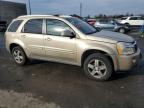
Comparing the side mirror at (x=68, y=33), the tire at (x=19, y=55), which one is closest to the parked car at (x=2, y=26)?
the tire at (x=19, y=55)

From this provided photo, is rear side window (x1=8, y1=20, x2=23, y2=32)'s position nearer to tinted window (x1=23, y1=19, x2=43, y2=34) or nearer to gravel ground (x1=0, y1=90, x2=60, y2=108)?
tinted window (x1=23, y1=19, x2=43, y2=34)

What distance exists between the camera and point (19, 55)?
804 centimetres

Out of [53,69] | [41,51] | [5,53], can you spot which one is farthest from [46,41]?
[5,53]

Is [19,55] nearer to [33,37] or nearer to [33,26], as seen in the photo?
[33,37]

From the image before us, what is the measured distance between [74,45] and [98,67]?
2.86 feet

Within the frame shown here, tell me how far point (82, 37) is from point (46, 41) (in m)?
1.19

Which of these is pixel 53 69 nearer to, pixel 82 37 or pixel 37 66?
pixel 37 66

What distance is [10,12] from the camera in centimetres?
3022

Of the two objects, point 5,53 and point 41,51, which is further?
point 5,53

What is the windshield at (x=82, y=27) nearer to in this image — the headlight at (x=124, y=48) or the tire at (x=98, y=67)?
the tire at (x=98, y=67)

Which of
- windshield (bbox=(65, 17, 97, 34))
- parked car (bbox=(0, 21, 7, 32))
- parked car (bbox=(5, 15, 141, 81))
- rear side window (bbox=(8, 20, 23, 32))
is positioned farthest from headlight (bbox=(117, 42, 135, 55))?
parked car (bbox=(0, 21, 7, 32))

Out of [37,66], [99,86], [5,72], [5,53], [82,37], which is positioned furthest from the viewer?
[5,53]

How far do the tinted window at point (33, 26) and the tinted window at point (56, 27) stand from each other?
34 centimetres

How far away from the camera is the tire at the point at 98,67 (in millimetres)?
6117
